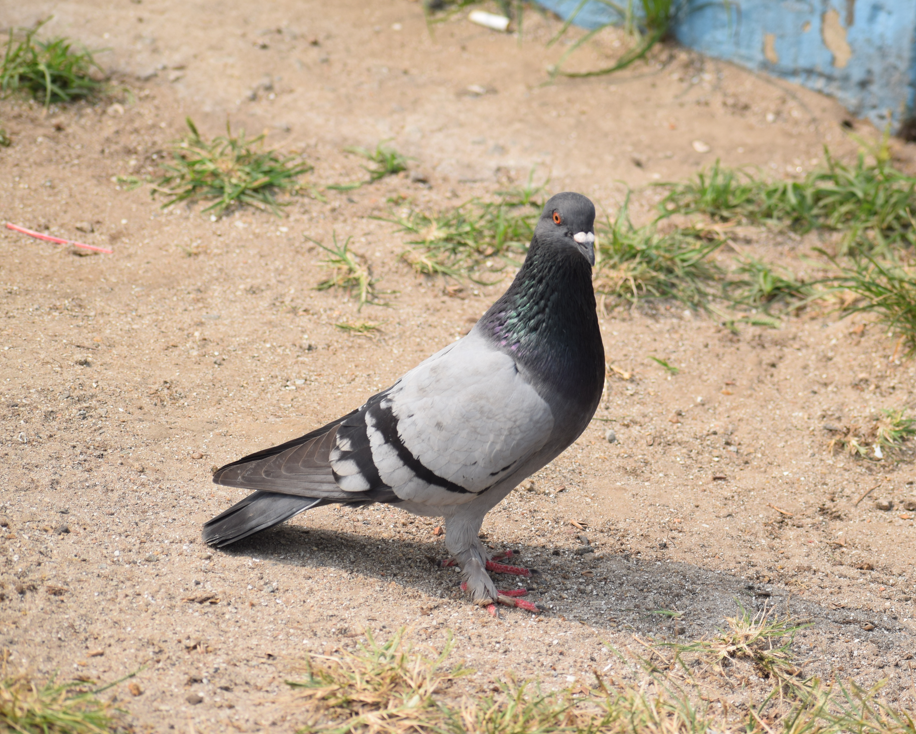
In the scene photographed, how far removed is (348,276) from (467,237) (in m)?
0.86

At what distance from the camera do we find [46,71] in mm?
5727

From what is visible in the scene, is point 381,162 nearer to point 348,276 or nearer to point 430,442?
point 348,276

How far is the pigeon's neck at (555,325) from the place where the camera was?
2.99m

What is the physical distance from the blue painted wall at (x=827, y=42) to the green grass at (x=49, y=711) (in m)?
6.66

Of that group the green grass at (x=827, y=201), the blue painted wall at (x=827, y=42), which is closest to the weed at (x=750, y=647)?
the green grass at (x=827, y=201)

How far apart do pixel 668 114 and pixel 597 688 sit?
517 centimetres

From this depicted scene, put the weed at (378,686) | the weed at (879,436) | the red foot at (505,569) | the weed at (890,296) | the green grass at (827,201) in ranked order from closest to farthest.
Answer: the weed at (378,686), the red foot at (505,569), the weed at (879,436), the weed at (890,296), the green grass at (827,201)

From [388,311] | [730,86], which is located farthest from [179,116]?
[730,86]

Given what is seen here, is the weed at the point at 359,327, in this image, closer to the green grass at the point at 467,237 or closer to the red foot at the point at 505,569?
the green grass at the point at 467,237

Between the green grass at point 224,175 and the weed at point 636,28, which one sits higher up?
the weed at point 636,28

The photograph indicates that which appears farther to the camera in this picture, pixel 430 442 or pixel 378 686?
pixel 430 442

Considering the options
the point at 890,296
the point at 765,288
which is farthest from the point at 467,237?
the point at 890,296

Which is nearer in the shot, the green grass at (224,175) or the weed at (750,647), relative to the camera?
the weed at (750,647)

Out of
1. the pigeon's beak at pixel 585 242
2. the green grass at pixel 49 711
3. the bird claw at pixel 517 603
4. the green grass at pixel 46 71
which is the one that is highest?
the pigeon's beak at pixel 585 242
